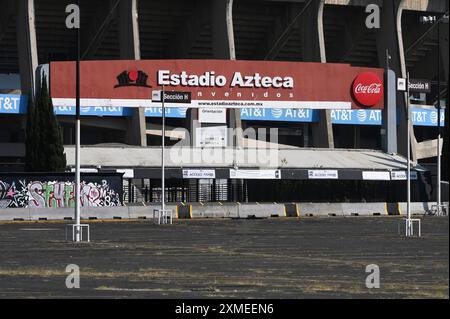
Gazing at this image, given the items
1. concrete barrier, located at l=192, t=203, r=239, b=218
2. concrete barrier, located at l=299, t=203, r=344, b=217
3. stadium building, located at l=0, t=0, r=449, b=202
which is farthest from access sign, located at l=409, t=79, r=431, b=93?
concrete barrier, located at l=192, t=203, r=239, b=218

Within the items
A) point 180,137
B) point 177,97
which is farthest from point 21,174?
point 180,137

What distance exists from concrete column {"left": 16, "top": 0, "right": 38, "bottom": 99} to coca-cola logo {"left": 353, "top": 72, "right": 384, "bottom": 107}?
22794 mm

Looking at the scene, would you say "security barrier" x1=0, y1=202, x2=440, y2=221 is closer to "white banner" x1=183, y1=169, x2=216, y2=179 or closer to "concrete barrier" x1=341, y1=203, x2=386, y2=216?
"concrete barrier" x1=341, y1=203, x2=386, y2=216

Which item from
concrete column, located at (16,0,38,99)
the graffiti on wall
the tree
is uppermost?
concrete column, located at (16,0,38,99)

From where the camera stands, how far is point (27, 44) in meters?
66.7

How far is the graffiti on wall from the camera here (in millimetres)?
50688

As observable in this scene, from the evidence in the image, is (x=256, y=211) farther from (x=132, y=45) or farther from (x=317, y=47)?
(x=317, y=47)

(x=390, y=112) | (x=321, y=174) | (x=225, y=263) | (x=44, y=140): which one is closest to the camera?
(x=225, y=263)

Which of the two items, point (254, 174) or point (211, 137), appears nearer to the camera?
point (254, 174)

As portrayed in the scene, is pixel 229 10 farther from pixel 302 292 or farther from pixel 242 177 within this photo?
pixel 302 292

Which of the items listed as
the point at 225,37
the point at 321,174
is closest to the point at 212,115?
the point at 225,37

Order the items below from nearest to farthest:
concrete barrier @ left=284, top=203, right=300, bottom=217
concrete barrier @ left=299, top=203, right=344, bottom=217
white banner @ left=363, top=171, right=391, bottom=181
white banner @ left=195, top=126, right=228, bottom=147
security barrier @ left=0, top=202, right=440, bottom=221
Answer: security barrier @ left=0, top=202, right=440, bottom=221, concrete barrier @ left=284, top=203, right=300, bottom=217, concrete barrier @ left=299, top=203, right=344, bottom=217, white banner @ left=195, top=126, right=228, bottom=147, white banner @ left=363, top=171, right=391, bottom=181

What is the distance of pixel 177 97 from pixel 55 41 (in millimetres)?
21953

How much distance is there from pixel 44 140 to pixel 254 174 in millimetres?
14108
